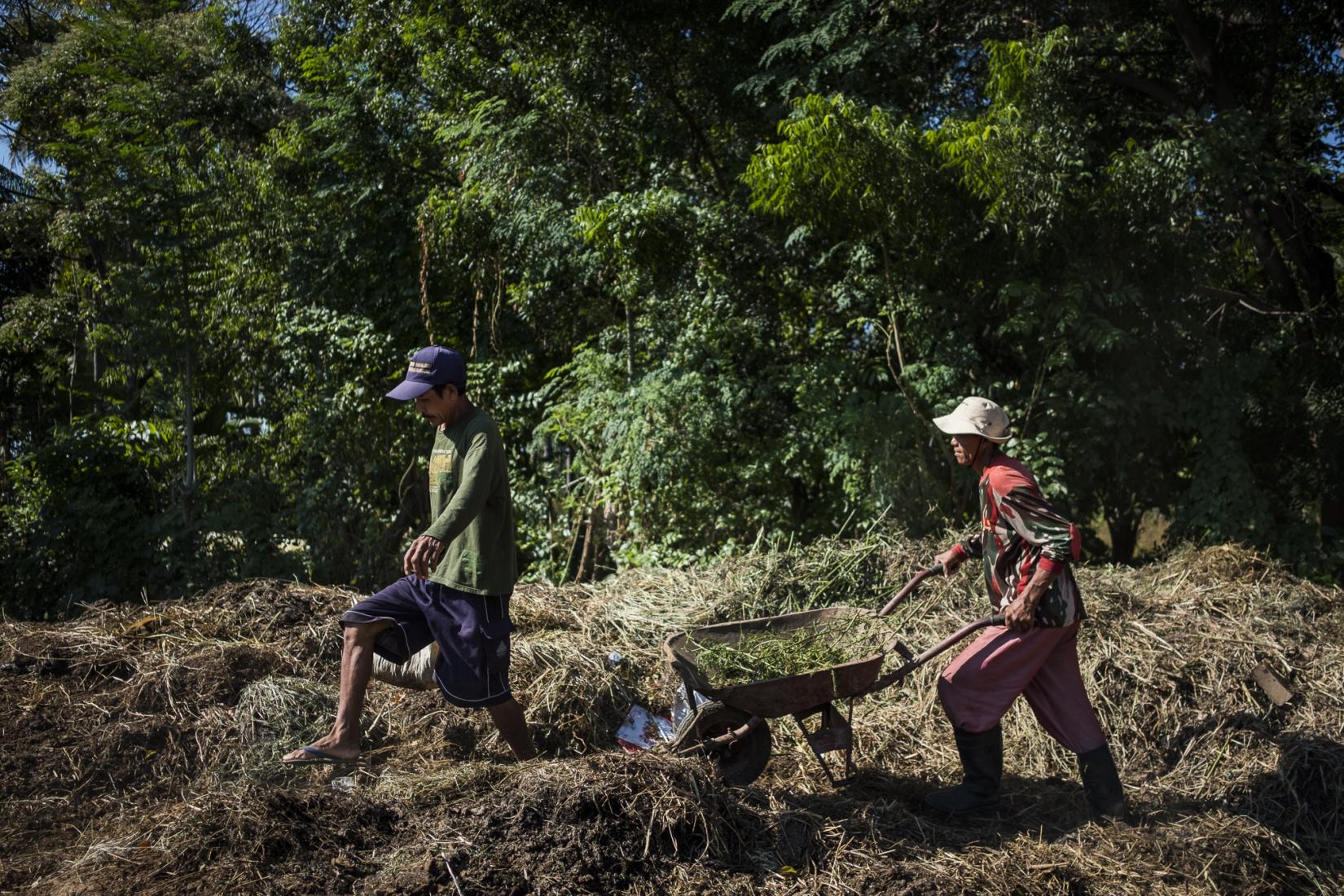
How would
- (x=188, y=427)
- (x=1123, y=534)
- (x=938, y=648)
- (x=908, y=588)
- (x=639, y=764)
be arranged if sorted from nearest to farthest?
(x=639, y=764) < (x=938, y=648) < (x=908, y=588) < (x=1123, y=534) < (x=188, y=427)

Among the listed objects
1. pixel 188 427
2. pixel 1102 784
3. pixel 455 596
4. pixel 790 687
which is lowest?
pixel 1102 784

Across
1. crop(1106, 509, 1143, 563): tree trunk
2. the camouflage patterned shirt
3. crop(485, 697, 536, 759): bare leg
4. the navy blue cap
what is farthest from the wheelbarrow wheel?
crop(1106, 509, 1143, 563): tree trunk

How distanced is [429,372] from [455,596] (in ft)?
3.11

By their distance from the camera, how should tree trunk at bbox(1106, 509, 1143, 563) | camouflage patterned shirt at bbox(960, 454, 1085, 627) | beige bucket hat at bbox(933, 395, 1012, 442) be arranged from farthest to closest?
tree trunk at bbox(1106, 509, 1143, 563)
beige bucket hat at bbox(933, 395, 1012, 442)
camouflage patterned shirt at bbox(960, 454, 1085, 627)

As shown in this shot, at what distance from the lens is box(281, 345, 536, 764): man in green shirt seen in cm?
452

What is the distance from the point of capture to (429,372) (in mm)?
4664

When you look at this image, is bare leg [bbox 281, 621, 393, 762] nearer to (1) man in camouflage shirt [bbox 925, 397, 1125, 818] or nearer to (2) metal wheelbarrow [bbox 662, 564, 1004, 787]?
(2) metal wheelbarrow [bbox 662, 564, 1004, 787]

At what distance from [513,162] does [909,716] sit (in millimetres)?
6809

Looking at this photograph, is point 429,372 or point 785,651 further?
point 785,651

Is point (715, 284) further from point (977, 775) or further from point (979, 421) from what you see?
point (977, 775)

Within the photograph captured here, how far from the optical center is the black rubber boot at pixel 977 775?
182 inches

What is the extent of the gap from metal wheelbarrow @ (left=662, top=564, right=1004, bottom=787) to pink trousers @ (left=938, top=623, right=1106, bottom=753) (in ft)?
0.36

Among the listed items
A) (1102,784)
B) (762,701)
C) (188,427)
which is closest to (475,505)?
(762,701)

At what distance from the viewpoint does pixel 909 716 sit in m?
5.78
